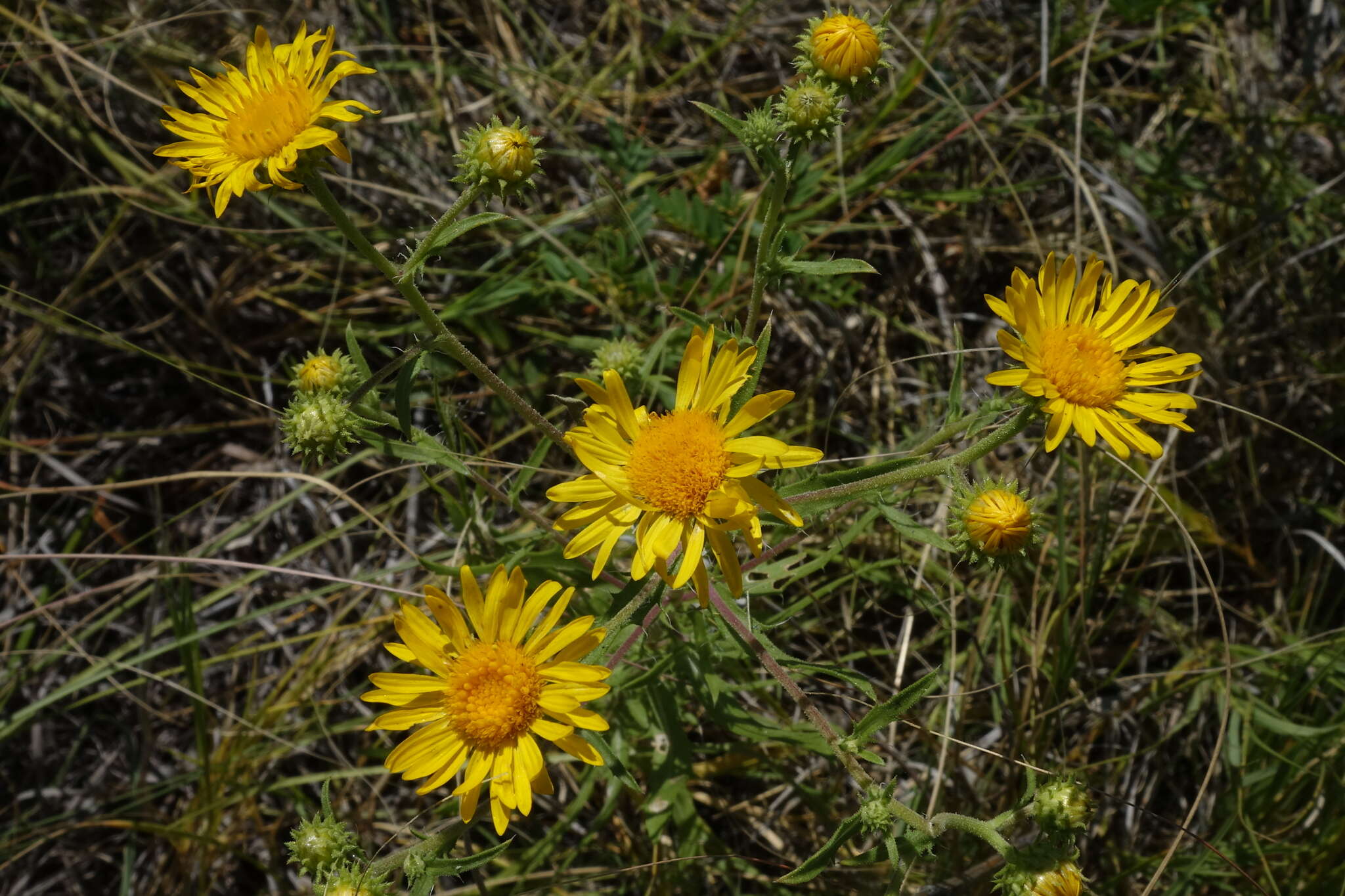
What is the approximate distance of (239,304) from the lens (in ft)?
20.2

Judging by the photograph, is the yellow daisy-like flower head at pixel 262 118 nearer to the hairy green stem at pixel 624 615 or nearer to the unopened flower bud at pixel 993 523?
the hairy green stem at pixel 624 615

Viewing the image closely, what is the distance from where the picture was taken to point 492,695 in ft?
11.6

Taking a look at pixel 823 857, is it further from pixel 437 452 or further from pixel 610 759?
pixel 437 452

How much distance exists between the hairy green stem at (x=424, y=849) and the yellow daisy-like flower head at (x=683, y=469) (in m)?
1.09

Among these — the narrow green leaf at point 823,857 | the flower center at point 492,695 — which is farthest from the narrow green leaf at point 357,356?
the narrow green leaf at point 823,857

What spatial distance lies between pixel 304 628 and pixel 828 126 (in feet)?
13.7

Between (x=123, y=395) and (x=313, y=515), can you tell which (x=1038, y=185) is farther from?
(x=123, y=395)

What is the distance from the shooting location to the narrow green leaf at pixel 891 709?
3.29 metres

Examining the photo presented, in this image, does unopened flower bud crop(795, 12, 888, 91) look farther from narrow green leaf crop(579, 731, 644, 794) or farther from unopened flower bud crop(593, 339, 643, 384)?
narrow green leaf crop(579, 731, 644, 794)

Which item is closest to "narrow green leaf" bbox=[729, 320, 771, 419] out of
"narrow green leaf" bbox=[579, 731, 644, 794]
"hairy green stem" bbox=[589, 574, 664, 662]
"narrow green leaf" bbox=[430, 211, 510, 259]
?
"hairy green stem" bbox=[589, 574, 664, 662]

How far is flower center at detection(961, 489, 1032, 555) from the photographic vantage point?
132 inches

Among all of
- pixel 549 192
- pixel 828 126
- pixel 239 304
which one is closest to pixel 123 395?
pixel 239 304

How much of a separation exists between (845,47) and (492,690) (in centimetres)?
264

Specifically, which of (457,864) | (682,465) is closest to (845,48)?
(682,465)
